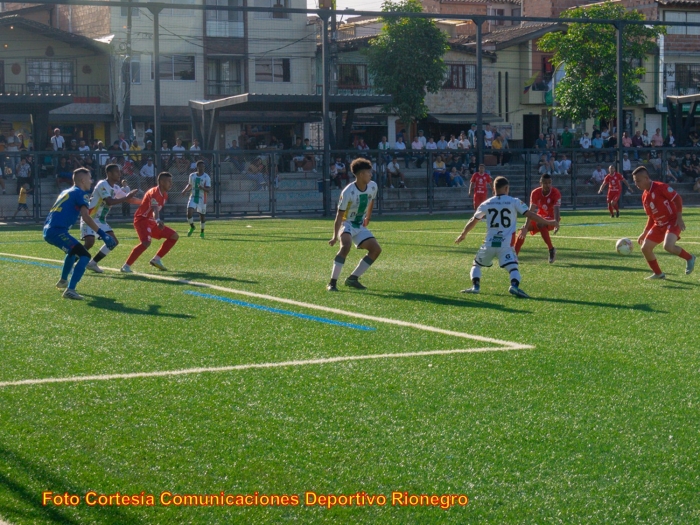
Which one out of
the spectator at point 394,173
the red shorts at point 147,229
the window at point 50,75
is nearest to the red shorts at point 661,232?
the red shorts at point 147,229

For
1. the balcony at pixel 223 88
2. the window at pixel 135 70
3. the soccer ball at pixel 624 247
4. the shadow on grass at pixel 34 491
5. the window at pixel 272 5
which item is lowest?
the shadow on grass at pixel 34 491

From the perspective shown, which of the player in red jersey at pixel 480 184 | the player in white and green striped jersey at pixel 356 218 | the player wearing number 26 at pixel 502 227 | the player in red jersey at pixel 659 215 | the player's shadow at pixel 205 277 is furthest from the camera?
the player in red jersey at pixel 480 184

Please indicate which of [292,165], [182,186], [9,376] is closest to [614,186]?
[292,165]

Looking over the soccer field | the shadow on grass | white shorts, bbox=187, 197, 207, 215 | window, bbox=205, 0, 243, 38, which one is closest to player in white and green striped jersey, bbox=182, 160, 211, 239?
white shorts, bbox=187, 197, 207, 215

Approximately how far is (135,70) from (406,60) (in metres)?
A: 15.2

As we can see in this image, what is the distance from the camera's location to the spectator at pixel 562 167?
128ft

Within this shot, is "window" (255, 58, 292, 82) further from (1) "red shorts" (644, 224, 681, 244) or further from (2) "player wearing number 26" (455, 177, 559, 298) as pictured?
(2) "player wearing number 26" (455, 177, 559, 298)

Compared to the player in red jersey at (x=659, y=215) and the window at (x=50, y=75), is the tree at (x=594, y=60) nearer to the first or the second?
the window at (x=50, y=75)

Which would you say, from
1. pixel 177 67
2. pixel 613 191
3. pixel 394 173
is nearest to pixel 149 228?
pixel 613 191

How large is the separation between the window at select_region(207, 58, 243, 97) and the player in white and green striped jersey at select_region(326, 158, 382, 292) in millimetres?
43759

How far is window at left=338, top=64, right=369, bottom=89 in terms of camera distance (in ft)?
194

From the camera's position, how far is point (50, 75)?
52.3 m

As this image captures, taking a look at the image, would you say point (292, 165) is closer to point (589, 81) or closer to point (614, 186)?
point (614, 186)

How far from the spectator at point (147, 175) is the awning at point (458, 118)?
29.5 m
